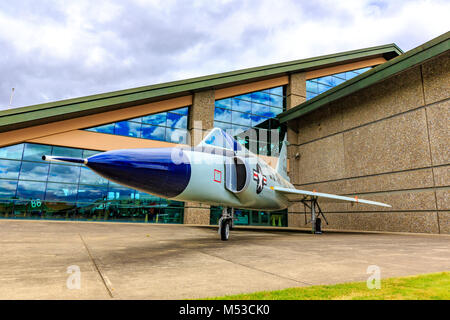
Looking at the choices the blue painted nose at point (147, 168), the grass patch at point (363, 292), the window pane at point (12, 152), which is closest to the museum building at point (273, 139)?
the window pane at point (12, 152)

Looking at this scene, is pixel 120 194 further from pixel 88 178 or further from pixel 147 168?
pixel 147 168

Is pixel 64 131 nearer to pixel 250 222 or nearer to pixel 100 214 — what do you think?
pixel 100 214

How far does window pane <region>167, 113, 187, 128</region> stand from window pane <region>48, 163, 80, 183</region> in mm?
6494

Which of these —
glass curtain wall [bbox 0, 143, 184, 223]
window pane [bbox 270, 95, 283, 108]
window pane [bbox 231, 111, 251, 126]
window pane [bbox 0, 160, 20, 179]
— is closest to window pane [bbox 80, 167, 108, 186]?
glass curtain wall [bbox 0, 143, 184, 223]

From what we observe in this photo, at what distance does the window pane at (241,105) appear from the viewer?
20.5 m

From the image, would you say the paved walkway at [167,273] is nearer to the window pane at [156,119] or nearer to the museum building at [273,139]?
the museum building at [273,139]

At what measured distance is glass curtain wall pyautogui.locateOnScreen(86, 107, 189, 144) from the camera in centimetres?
1687

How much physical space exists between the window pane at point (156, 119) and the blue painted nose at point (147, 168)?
45.2 feet

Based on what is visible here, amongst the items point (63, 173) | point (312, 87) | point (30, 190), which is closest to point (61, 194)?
point (63, 173)

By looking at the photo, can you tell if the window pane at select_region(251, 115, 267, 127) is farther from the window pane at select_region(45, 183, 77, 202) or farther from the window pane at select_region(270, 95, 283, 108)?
the window pane at select_region(45, 183, 77, 202)

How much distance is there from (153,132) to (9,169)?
824 centimetres

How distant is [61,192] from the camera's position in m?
15.7
